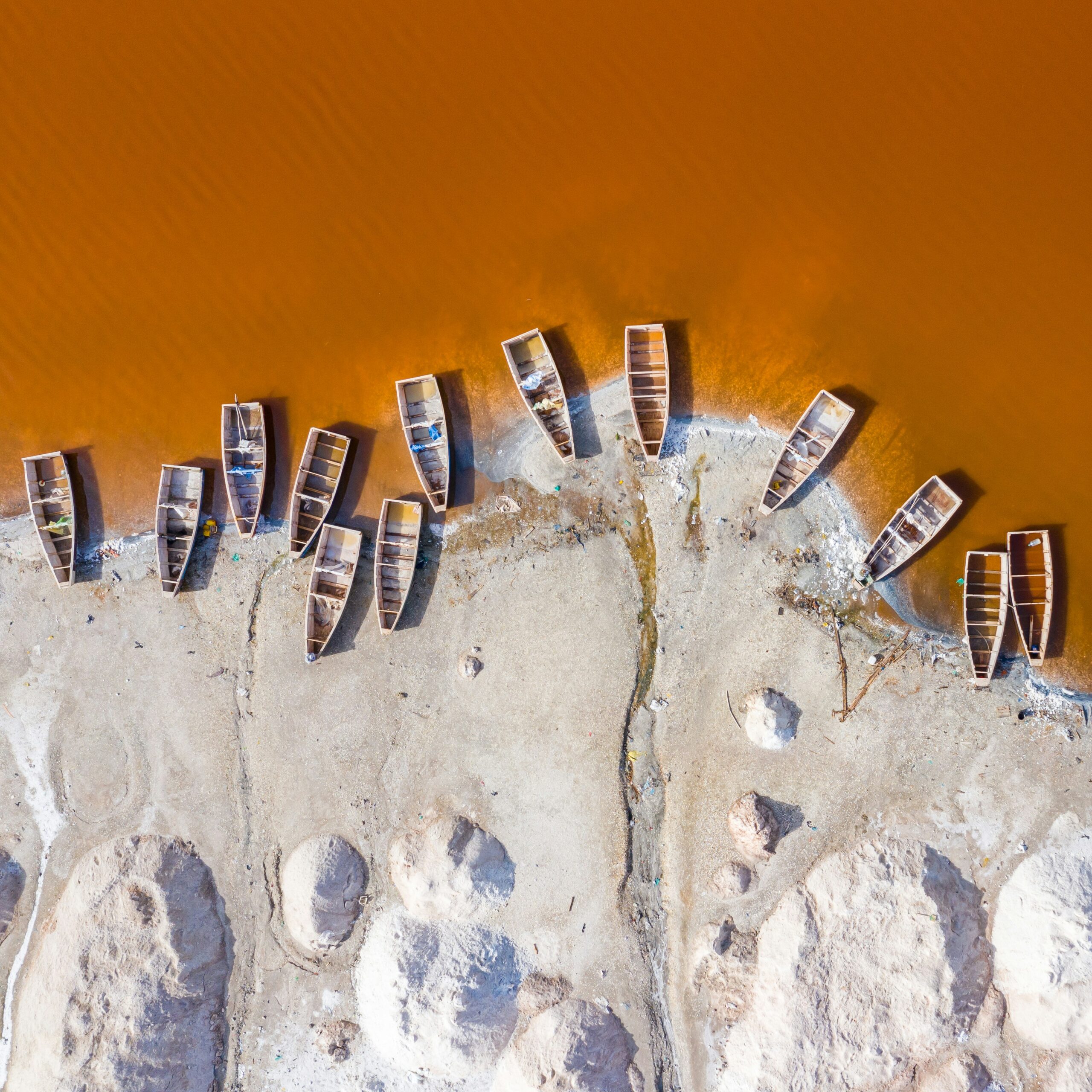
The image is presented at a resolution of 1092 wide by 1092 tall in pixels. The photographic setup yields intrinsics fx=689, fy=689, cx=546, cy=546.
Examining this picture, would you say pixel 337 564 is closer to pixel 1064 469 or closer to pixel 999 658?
pixel 999 658

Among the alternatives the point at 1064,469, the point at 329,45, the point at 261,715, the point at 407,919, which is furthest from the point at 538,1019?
the point at 329,45

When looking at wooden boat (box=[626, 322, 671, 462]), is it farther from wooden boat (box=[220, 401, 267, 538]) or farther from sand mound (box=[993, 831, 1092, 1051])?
sand mound (box=[993, 831, 1092, 1051])

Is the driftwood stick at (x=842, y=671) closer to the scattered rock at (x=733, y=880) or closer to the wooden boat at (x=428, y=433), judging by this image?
the scattered rock at (x=733, y=880)

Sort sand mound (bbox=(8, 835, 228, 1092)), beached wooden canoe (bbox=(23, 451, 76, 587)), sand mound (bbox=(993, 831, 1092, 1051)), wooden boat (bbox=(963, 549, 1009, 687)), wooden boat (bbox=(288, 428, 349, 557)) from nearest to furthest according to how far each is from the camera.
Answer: sand mound (bbox=(993, 831, 1092, 1051))
sand mound (bbox=(8, 835, 228, 1092))
wooden boat (bbox=(963, 549, 1009, 687))
wooden boat (bbox=(288, 428, 349, 557))
beached wooden canoe (bbox=(23, 451, 76, 587))

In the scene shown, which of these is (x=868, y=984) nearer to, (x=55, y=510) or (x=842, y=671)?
(x=842, y=671)

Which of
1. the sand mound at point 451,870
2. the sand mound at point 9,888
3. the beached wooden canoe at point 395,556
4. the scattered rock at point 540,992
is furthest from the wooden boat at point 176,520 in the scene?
the scattered rock at point 540,992

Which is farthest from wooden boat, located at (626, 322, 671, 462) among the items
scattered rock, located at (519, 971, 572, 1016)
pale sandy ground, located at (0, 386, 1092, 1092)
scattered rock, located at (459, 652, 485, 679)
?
scattered rock, located at (519, 971, 572, 1016)
